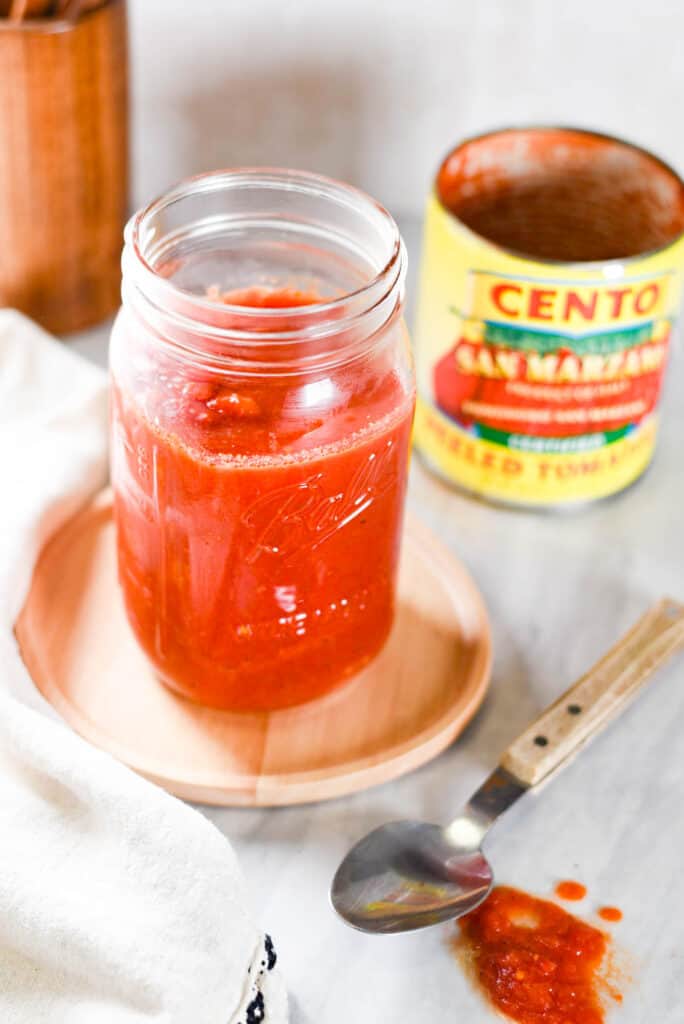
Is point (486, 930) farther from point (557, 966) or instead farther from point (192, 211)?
point (192, 211)

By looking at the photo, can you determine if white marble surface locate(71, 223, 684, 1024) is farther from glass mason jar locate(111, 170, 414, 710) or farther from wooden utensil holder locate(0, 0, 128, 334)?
wooden utensil holder locate(0, 0, 128, 334)

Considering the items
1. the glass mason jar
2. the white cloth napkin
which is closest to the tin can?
the glass mason jar

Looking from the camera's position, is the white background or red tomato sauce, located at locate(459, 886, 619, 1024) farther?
the white background

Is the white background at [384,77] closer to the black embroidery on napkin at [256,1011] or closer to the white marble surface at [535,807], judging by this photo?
the white marble surface at [535,807]

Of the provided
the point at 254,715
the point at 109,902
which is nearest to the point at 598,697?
the point at 254,715

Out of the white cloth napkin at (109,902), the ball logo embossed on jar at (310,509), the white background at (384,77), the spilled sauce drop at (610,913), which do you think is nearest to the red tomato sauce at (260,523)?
the ball logo embossed on jar at (310,509)
